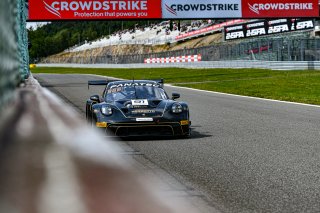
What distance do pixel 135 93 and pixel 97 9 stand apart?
2889cm

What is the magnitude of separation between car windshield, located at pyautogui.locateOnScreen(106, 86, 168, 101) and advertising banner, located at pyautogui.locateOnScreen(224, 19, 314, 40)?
2009 inches

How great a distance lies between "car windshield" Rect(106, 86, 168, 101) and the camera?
11.6 meters

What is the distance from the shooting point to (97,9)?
130 ft

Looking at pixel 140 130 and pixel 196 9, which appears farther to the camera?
pixel 196 9

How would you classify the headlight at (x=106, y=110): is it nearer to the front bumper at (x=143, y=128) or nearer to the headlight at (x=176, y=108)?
the front bumper at (x=143, y=128)

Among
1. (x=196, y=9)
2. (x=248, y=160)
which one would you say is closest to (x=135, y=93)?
(x=248, y=160)

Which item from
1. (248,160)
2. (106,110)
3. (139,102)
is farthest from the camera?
(139,102)

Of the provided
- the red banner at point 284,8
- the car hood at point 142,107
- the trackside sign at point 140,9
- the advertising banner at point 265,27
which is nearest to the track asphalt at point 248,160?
the car hood at point 142,107

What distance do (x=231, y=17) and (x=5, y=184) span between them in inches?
1601

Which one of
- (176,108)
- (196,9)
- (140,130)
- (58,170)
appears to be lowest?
(140,130)

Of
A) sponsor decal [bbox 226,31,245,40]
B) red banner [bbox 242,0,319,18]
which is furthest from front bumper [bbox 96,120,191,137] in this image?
sponsor decal [bbox 226,31,245,40]

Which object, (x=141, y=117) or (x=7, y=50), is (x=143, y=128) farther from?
(x=7, y=50)

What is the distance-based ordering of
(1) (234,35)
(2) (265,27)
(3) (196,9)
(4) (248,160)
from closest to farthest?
(4) (248,160) → (3) (196,9) → (2) (265,27) → (1) (234,35)

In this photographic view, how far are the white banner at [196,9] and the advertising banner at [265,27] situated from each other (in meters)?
21.9
